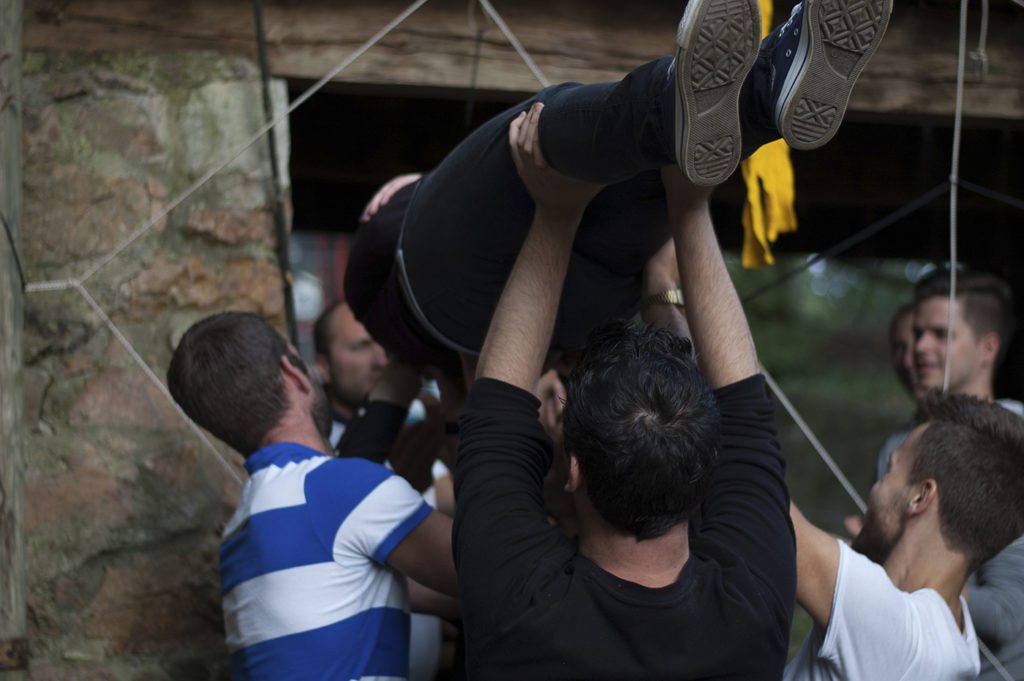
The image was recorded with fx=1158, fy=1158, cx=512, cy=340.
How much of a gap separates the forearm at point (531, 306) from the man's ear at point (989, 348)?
199 centimetres

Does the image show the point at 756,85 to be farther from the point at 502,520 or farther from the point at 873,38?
the point at 502,520

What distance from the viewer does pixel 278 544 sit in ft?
6.48

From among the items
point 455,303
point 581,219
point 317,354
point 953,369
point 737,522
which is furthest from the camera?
point 317,354

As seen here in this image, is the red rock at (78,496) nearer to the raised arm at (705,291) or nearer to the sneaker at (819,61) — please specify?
the raised arm at (705,291)

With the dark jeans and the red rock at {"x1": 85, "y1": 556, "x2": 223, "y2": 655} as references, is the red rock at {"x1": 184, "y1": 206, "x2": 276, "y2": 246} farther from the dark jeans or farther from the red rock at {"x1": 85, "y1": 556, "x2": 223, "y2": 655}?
the red rock at {"x1": 85, "y1": 556, "x2": 223, "y2": 655}

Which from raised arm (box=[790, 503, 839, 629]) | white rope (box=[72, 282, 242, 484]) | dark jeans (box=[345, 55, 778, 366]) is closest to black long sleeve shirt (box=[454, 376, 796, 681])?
raised arm (box=[790, 503, 839, 629])

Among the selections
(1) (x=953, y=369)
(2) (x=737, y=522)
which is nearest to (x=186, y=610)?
(2) (x=737, y=522)

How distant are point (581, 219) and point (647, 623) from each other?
65 centimetres

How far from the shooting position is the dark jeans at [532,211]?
149 centimetres

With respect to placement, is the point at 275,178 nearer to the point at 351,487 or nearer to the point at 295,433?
the point at 295,433

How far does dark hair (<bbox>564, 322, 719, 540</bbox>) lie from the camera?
144cm

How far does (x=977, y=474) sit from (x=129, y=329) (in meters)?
1.73

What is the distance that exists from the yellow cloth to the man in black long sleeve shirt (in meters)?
0.47

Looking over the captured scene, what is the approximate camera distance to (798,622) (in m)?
6.11
